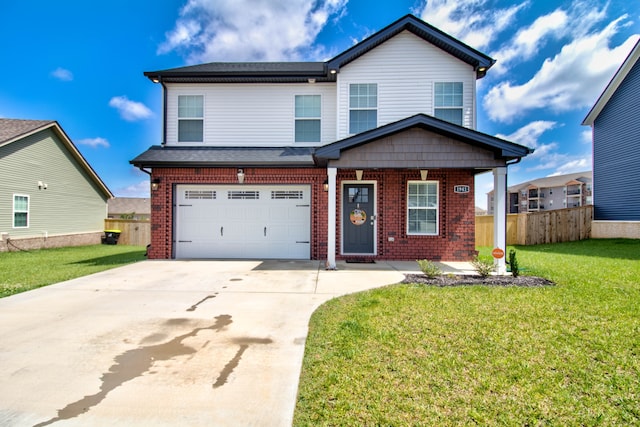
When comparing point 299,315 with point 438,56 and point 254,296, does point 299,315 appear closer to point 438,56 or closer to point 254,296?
point 254,296

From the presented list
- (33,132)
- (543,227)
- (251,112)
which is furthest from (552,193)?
(33,132)

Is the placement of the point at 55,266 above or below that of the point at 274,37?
below

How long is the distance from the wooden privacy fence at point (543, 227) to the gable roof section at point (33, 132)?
20.8 m

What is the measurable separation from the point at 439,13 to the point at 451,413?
12.5 m

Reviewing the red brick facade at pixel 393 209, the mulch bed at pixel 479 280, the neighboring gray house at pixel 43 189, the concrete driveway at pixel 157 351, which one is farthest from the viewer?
the neighboring gray house at pixel 43 189

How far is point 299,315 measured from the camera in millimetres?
4371

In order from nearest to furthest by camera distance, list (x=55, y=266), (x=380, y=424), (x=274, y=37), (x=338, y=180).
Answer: (x=380, y=424)
(x=55, y=266)
(x=338, y=180)
(x=274, y=37)

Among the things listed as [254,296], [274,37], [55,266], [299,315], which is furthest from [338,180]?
[55,266]

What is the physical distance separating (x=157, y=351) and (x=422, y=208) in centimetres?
801

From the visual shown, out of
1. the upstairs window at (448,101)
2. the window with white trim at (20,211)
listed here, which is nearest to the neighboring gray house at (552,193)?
the upstairs window at (448,101)

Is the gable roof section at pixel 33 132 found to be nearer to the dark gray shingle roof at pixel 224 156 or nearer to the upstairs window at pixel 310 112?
the dark gray shingle roof at pixel 224 156

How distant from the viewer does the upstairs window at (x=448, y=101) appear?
31.0 ft

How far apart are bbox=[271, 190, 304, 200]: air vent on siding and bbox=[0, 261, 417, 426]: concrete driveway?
3780mm

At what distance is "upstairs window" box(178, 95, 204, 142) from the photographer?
10031 millimetres
